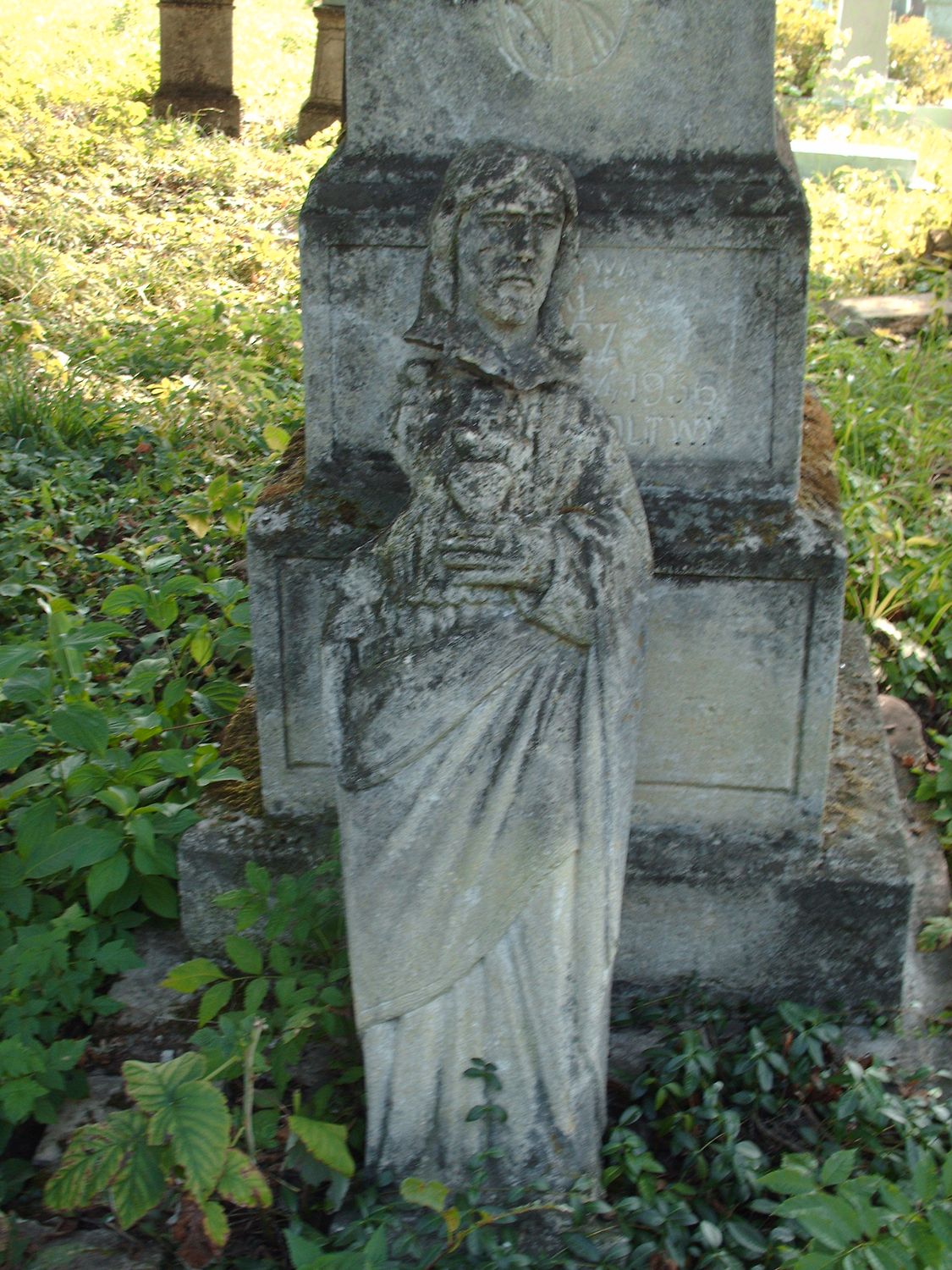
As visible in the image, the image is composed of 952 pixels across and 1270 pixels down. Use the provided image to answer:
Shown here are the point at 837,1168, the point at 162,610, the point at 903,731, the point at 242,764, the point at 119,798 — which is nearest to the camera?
the point at 837,1168

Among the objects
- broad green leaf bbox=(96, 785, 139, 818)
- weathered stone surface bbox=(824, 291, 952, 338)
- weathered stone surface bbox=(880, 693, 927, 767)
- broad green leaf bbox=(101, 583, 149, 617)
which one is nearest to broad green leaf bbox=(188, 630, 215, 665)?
broad green leaf bbox=(101, 583, 149, 617)

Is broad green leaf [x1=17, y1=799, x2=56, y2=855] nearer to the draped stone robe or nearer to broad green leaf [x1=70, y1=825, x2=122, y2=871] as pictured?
broad green leaf [x1=70, y1=825, x2=122, y2=871]

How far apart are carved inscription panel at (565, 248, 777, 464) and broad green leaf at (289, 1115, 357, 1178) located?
1.48 meters

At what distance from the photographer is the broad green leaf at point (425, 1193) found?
2248 millimetres

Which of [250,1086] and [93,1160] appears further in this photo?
[250,1086]

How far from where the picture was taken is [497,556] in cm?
221

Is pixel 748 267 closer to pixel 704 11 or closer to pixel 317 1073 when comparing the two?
pixel 704 11

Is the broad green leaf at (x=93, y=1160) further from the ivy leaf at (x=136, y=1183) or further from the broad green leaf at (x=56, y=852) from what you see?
the broad green leaf at (x=56, y=852)

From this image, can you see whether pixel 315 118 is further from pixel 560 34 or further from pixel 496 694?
pixel 496 694

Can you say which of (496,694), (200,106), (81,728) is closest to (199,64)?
(200,106)

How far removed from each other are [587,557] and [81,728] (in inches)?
55.9

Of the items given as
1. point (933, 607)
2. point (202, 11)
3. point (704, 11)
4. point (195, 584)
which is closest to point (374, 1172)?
point (195, 584)

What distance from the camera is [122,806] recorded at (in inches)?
123

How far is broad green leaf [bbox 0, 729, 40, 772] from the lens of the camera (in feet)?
10.2
